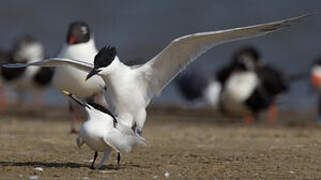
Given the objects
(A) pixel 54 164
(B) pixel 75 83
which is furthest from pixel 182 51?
(B) pixel 75 83

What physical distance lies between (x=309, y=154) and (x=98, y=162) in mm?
2032

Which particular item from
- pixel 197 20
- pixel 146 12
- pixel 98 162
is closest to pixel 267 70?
pixel 98 162

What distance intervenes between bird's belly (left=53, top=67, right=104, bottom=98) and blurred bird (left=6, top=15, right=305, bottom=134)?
7.07 ft

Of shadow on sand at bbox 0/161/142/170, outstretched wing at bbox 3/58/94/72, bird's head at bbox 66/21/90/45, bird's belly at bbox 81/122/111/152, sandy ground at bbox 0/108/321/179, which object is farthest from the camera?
bird's head at bbox 66/21/90/45

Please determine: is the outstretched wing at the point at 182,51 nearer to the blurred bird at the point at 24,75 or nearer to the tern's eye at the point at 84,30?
the tern's eye at the point at 84,30

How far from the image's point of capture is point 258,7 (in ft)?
90.7

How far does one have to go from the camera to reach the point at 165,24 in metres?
27.0

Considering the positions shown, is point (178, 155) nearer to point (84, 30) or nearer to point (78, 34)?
point (78, 34)

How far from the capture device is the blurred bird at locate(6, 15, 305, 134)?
24.8ft

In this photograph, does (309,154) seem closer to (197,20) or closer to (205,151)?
(205,151)

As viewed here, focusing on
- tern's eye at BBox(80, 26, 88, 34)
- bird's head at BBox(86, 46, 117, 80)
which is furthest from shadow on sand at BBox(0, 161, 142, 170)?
tern's eye at BBox(80, 26, 88, 34)

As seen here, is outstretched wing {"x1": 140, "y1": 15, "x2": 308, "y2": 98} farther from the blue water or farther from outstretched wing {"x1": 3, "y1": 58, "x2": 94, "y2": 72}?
the blue water

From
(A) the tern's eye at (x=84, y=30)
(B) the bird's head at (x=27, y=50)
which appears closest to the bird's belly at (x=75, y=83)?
(A) the tern's eye at (x=84, y=30)

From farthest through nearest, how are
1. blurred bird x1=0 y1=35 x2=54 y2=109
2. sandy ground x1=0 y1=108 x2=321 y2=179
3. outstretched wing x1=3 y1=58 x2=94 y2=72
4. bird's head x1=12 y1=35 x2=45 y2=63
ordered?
bird's head x1=12 y1=35 x2=45 y2=63 < blurred bird x1=0 y1=35 x2=54 y2=109 < outstretched wing x1=3 y1=58 x2=94 y2=72 < sandy ground x1=0 y1=108 x2=321 y2=179
